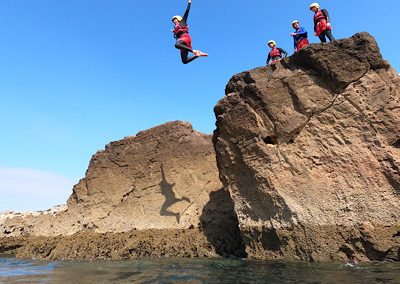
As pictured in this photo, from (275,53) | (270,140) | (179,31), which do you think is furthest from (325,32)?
(179,31)

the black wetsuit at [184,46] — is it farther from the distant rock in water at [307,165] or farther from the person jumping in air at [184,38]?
the distant rock in water at [307,165]

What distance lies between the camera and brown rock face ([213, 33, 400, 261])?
5.69 m

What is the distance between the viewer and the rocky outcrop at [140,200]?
9.35m

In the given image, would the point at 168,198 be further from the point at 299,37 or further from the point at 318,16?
the point at 318,16

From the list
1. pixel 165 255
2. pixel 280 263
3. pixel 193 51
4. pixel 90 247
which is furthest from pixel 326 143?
pixel 90 247

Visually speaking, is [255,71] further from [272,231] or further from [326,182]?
[272,231]

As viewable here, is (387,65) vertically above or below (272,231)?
above

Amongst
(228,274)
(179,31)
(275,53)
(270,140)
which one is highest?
(179,31)

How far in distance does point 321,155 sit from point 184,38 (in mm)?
3831

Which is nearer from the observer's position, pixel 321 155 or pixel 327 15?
pixel 321 155

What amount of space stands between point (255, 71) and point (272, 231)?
3451 mm

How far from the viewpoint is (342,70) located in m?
6.30

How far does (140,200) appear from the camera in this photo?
10.9 m

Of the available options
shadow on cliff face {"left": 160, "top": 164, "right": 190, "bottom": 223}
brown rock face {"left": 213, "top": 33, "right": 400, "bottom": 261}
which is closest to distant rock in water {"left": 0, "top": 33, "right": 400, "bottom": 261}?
brown rock face {"left": 213, "top": 33, "right": 400, "bottom": 261}
